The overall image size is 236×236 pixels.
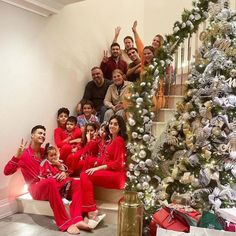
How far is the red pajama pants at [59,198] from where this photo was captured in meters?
3.22

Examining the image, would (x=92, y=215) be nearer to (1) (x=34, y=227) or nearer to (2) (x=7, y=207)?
(1) (x=34, y=227)

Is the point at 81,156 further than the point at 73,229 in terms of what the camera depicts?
Yes

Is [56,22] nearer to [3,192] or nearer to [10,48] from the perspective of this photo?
[10,48]

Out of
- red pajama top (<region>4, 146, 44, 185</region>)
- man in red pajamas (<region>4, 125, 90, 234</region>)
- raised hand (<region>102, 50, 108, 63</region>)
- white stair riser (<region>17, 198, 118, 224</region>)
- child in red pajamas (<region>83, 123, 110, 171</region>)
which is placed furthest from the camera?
raised hand (<region>102, 50, 108, 63</region>)

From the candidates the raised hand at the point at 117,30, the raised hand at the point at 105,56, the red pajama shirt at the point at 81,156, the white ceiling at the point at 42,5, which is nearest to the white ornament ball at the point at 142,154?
the red pajama shirt at the point at 81,156

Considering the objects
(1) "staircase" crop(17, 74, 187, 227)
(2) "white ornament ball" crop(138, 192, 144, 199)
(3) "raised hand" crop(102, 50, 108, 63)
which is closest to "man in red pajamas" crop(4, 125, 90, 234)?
(1) "staircase" crop(17, 74, 187, 227)

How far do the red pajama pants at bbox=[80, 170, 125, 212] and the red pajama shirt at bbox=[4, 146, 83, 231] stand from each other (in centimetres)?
7

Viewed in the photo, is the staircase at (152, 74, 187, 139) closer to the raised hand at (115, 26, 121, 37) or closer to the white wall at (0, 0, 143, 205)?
the white wall at (0, 0, 143, 205)

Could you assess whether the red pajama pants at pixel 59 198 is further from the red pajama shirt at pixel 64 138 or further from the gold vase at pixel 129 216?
the gold vase at pixel 129 216

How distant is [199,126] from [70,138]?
1.75 m

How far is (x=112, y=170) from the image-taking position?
3.46 meters

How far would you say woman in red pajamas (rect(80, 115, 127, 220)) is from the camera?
3.37 meters

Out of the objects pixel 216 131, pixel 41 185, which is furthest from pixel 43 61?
pixel 216 131

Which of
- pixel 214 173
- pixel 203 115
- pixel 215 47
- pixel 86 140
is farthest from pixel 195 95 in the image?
pixel 86 140
